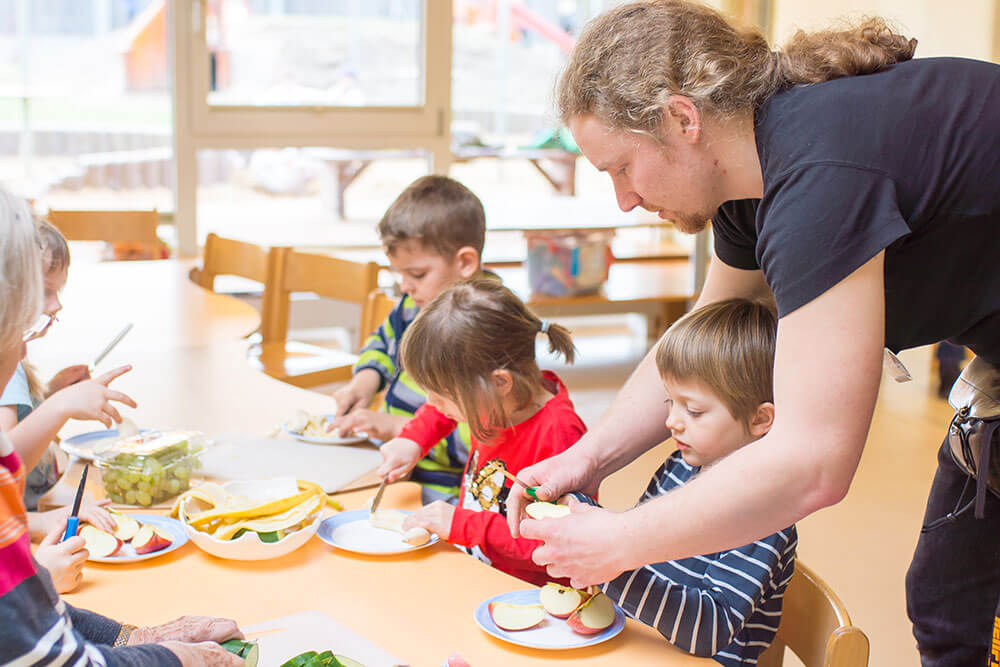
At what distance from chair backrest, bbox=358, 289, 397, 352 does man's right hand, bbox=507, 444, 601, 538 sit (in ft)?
3.62

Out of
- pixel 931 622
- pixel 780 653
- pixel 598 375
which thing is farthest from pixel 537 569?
pixel 598 375

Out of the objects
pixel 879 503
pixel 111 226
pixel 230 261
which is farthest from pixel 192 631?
pixel 111 226

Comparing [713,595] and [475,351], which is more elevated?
[475,351]

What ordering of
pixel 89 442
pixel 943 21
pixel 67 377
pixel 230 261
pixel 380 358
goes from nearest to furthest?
pixel 89 442 → pixel 67 377 → pixel 380 358 → pixel 230 261 → pixel 943 21

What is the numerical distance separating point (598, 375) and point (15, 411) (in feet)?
10.9

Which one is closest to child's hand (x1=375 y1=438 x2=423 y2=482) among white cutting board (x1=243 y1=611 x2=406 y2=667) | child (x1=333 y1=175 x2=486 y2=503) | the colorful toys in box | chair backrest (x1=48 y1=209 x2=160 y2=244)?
child (x1=333 y1=175 x2=486 y2=503)

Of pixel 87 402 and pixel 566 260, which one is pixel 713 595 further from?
pixel 566 260

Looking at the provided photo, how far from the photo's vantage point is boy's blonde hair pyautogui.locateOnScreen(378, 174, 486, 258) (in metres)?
2.06

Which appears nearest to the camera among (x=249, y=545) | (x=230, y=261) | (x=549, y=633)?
(x=549, y=633)

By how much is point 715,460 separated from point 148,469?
78cm

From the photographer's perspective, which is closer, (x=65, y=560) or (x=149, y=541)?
(x=65, y=560)

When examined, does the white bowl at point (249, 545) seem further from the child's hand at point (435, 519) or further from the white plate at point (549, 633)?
the white plate at point (549, 633)

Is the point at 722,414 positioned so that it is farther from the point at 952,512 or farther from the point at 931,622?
the point at 931,622

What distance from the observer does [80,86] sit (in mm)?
4344
